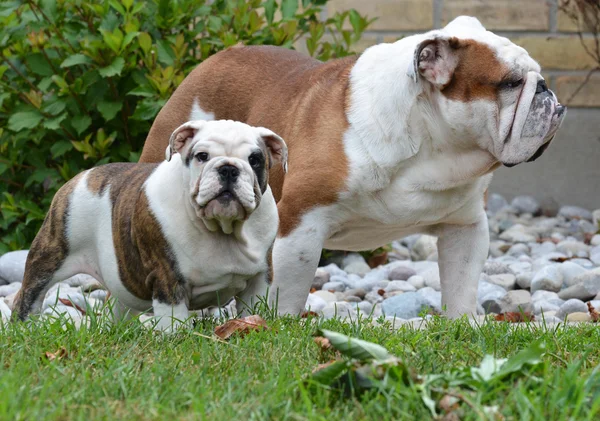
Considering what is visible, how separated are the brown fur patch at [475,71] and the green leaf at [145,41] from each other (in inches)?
99.4

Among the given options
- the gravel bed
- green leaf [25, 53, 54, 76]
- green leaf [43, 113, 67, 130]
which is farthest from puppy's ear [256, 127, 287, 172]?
green leaf [25, 53, 54, 76]

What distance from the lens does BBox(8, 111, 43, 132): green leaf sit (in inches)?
242

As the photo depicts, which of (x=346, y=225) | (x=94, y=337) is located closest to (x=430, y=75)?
(x=346, y=225)

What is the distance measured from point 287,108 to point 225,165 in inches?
44.0

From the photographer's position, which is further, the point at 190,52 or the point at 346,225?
the point at 190,52

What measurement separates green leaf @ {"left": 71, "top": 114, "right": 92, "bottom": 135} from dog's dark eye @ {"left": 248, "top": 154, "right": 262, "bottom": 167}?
8.16 feet

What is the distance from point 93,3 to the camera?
627 centimetres

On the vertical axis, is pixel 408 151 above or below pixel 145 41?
below

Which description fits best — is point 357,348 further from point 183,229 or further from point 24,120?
point 24,120

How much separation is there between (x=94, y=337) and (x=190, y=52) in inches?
132

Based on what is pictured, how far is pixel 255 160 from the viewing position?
13.2ft

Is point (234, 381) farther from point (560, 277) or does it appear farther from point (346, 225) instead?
point (560, 277)

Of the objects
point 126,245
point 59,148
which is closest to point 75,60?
point 59,148

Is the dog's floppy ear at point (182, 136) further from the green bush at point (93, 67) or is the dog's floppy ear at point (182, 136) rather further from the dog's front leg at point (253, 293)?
the green bush at point (93, 67)
